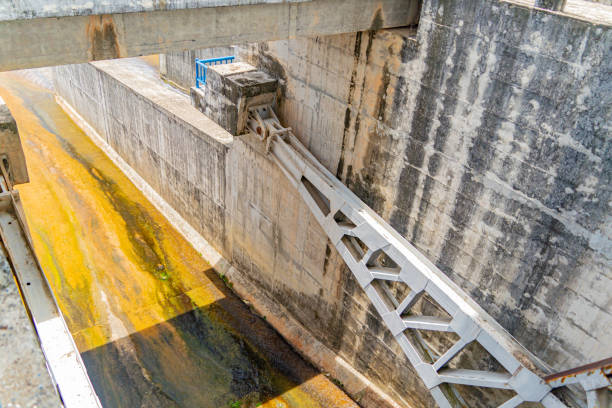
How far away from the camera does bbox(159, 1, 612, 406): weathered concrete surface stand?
7355 millimetres

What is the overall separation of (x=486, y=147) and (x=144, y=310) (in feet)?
A: 39.3

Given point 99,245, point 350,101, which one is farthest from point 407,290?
point 99,245

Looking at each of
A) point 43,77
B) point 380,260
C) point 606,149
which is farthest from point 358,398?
point 43,77

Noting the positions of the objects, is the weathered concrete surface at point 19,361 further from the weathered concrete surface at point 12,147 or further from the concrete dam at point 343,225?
the weathered concrete surface at point 12,147

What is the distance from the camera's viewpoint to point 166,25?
25.3 feet

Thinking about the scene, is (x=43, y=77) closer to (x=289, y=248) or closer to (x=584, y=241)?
(x=289, y=248)

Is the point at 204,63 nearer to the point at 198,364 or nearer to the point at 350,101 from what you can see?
the point at 350,101

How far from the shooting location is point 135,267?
17.4 metres

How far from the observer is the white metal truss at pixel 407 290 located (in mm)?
8117

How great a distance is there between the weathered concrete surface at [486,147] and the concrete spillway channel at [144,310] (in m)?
3.84

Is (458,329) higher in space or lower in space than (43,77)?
higher

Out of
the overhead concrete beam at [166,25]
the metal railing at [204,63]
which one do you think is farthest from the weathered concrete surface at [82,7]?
the metal railing at [204,63]

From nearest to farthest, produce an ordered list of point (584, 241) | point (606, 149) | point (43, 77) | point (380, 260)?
point (606, 149)
point (584, 241)
point (380, 260)
point (43, 77)

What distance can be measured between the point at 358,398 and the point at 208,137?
30.7 feet
